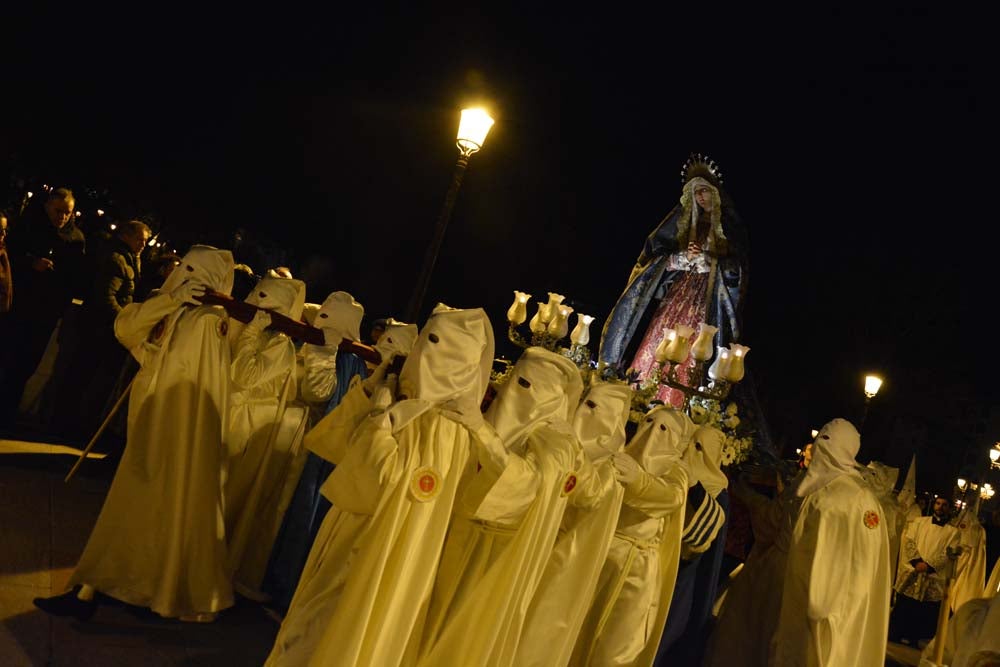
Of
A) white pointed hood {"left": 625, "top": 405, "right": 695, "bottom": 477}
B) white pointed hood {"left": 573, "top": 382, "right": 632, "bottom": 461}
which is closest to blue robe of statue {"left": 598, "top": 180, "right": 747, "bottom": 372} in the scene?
white pointed hood {"left": 625, "top": 405, "right": 695, "bottom": 477}

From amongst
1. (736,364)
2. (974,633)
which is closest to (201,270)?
(736,364)

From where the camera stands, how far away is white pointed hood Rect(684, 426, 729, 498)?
21.2ft

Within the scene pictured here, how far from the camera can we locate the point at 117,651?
13.3 ft

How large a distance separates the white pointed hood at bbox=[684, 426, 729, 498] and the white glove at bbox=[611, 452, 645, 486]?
1.43 meters

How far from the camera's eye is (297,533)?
5734 mm

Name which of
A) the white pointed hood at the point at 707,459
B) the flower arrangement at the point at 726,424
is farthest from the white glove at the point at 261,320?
the flower arrangement at the point at 726,424

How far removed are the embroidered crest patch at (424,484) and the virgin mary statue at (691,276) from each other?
33.7 ft

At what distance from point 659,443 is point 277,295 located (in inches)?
114

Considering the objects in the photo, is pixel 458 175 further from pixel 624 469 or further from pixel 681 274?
pixel 681 274

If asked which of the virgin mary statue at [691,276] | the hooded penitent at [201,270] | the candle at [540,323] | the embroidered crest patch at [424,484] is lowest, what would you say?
the embroidered crest patch at [424,484]

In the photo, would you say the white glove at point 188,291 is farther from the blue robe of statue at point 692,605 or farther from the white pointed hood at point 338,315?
the blue robe of statue at point 692,605

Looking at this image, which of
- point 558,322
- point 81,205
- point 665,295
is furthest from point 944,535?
point 81,205

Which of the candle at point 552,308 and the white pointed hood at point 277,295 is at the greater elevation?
the candle at point 552,308

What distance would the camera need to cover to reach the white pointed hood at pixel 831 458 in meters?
6.10
